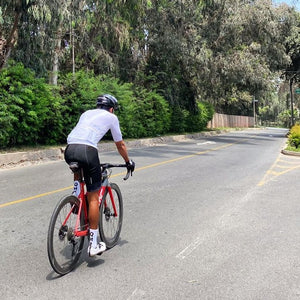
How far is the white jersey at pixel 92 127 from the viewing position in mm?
4094

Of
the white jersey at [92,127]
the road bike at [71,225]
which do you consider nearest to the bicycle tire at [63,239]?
the road bike at [71,225]

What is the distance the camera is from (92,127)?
414 centimetres

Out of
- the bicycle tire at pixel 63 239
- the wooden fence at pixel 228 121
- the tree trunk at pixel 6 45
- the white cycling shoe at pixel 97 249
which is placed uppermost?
the tree trunk at pixel 6 45

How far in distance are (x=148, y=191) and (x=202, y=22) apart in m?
22.0

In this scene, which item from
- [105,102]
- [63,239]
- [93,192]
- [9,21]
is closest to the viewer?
[63,239]

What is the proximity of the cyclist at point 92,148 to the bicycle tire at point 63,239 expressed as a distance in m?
0.16

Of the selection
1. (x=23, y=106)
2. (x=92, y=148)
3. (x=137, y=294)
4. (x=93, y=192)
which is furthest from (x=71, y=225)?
(x=23, y=106)

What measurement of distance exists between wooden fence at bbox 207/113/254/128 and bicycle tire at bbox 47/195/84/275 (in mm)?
43065

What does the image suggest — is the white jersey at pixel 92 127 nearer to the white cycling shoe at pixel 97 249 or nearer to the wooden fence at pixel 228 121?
the white cycling shoe at pixel 97 249

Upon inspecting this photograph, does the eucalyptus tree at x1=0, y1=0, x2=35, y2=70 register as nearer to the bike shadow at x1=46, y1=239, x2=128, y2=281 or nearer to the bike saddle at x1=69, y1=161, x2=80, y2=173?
the bike saddle at x1=69, y1=161, x2=80, y2=173

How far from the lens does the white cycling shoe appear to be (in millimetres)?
4191

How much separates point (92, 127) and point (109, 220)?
1.31 metres

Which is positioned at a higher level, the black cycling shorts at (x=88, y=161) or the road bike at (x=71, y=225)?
the black cycling shorts at (x=88, y=161)

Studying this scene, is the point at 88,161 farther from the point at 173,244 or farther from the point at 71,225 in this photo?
the point at 173,244
